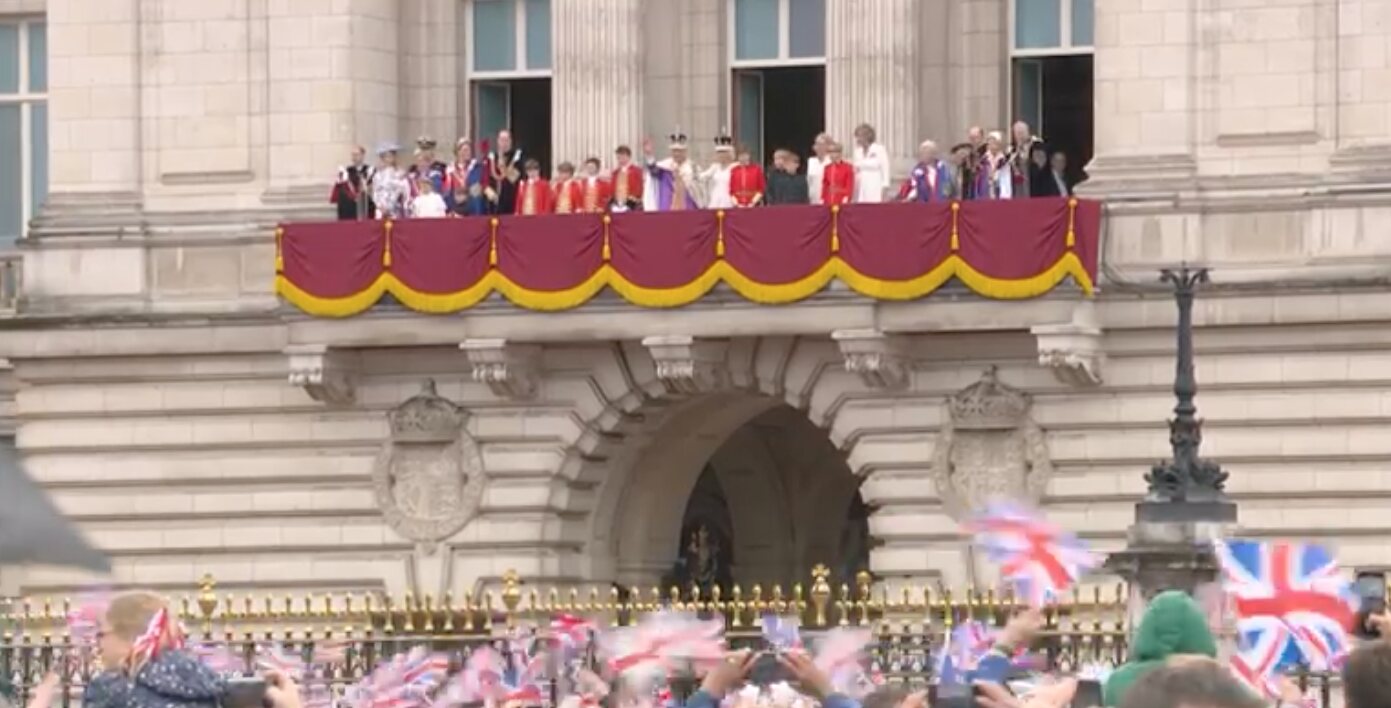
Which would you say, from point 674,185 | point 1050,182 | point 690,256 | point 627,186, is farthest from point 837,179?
point 627,186

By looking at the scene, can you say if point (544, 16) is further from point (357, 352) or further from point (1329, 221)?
point (1329, 221)

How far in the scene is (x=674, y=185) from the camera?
5206 cm

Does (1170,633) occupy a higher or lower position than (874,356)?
higher

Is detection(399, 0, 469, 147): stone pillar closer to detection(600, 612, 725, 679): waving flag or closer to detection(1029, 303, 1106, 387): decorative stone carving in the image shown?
detection(1029, 303, 1106, 387): decorative stone carving

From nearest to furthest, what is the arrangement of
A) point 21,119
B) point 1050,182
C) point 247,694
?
point 247,694 → point 1050,182 → point 21,119

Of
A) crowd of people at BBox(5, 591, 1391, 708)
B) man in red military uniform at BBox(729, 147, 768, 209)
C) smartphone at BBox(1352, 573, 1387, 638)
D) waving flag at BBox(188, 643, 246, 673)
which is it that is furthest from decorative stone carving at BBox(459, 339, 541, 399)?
crowd of people at BBox(5, 591, 1391, 708)

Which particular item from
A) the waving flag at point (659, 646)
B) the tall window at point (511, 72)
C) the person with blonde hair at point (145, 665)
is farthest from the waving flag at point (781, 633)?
the tall window at point (511, 72)

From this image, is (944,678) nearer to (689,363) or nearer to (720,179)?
(689,363)

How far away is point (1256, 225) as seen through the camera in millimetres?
49969

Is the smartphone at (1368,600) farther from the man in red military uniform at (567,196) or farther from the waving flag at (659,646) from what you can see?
the man in red military uniform at (567,196)

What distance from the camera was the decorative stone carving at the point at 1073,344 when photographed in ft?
164

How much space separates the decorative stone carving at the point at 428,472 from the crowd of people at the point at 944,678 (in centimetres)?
2510

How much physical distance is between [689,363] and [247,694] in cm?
3115

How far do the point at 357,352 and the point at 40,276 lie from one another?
3.88m
